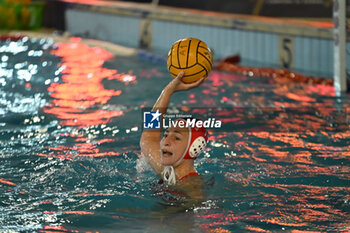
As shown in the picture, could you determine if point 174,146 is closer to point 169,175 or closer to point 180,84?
point 169,175

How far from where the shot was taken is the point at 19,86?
750cm

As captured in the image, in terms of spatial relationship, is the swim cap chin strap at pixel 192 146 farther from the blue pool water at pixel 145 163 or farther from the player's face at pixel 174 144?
the blue pool water at pixel 145 163

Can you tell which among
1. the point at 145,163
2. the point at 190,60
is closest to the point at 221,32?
the point at 145,163

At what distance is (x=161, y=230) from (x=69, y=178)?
117 centimetres

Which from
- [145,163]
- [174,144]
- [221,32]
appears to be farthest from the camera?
[221,32]

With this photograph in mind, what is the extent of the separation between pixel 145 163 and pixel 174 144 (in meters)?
0.97

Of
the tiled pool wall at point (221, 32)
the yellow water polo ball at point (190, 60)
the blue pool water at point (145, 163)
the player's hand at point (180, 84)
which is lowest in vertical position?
the blue pool water at point (145, 163)

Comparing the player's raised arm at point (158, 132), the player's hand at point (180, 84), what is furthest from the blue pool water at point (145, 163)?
the player's hand at point (180, 84)

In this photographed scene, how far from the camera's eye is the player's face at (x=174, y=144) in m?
3.44

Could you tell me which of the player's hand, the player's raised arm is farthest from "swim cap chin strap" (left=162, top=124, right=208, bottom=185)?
the player's hand

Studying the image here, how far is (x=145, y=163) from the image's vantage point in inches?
172

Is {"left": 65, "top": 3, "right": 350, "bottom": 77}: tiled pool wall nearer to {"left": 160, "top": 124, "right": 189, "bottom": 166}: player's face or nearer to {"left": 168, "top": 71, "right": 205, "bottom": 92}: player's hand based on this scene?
{"left": 168, "top": 71, "right": 205, "bottom": 92}: player's hand

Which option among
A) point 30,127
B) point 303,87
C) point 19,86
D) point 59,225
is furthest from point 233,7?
point 59,225

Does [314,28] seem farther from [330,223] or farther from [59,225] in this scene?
[59,225]
